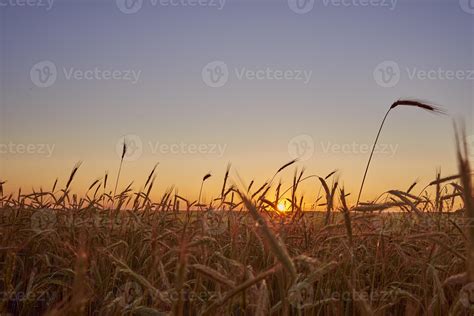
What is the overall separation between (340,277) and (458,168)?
197 centimetres

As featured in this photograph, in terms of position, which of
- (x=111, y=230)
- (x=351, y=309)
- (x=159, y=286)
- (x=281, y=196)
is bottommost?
(x=351, y=309)

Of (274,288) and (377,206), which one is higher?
(377,206)

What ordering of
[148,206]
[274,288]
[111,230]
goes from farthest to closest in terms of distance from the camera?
[148,206] → [111,230] → [274,288]

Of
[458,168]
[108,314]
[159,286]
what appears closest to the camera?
[458,168]

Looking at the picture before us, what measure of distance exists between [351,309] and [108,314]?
134 cm

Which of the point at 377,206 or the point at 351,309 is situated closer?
the point at 377,206

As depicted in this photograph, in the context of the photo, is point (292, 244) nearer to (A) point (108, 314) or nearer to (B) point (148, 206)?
(B) point (148, 206)

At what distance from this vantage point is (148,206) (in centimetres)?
461

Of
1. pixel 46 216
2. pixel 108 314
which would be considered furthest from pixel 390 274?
pixel 46 216

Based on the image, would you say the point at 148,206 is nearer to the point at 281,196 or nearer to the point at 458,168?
the point at 281,196

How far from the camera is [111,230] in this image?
3688 millimetres

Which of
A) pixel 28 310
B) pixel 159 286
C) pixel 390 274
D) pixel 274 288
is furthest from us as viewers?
pixel 390 274

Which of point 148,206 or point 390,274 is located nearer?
point 390,274

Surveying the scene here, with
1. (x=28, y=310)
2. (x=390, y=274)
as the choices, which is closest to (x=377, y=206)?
(x=390, y=274)
